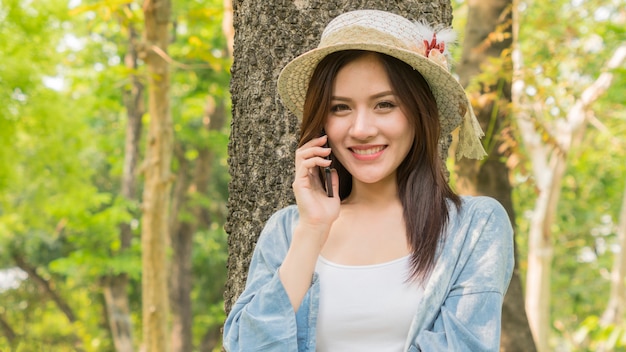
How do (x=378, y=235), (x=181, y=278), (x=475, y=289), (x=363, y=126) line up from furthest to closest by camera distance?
(x=181, y=278), (x=378, y=235), (x=363, y=126), (x=475, y=289)

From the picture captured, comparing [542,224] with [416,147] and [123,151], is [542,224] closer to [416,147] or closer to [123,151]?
[416,147]

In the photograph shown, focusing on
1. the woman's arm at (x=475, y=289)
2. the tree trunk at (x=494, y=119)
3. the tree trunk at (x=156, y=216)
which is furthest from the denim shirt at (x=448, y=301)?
the tree trunk at (x=156, y=216)

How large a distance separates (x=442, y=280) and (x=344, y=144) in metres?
0.45

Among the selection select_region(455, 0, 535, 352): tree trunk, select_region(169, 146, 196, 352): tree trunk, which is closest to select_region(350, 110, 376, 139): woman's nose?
select_region(455, 0, 535, 352): tree trunk

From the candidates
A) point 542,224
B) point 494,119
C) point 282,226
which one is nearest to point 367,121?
point 282,226

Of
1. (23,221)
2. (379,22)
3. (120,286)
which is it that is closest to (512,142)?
(379,22)

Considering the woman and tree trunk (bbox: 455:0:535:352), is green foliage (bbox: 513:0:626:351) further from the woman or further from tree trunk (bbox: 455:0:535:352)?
the woman

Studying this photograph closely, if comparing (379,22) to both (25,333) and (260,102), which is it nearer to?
(260,102)

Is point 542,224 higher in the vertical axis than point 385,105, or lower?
lower

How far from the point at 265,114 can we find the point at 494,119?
3039mm

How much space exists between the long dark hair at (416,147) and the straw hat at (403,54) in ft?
0.13

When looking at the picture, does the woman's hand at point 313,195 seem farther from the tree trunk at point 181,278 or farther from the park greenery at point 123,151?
the tree trunk at point 181,278

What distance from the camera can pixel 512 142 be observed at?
5.45 m

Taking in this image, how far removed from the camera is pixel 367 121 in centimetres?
214
